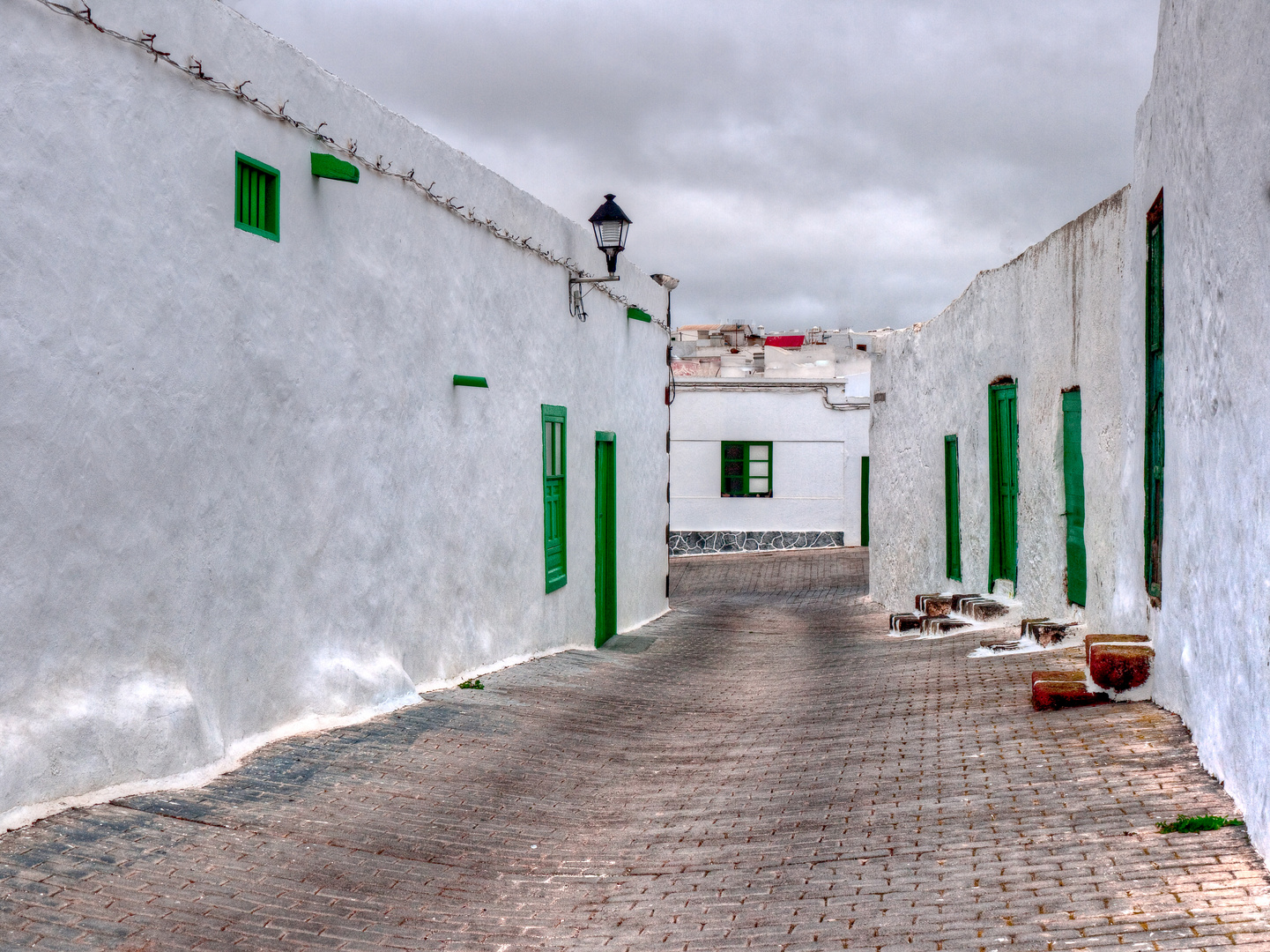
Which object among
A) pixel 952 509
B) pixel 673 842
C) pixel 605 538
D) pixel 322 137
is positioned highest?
pixel 322 137

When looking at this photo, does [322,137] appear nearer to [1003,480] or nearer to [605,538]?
[605,538]

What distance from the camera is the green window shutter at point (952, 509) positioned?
1381 centimetres

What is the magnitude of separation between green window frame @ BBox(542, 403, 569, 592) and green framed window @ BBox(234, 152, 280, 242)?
4499mm

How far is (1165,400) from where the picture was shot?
641 cm

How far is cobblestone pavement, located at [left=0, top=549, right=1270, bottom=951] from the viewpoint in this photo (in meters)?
4.06

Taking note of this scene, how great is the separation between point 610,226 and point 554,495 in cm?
259

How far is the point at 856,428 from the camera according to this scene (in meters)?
27.0

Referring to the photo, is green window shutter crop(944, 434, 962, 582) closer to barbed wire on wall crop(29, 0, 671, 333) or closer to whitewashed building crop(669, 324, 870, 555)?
barbed wire on wall crop(29, 0, 671, 333)

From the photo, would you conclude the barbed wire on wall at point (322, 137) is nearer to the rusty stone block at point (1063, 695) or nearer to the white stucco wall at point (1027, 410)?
the white stucco wall at point (1027, 410)

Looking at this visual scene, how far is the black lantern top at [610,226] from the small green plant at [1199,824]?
8065 millimetres

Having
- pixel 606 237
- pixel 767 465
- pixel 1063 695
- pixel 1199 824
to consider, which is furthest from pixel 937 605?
pixel 767 465

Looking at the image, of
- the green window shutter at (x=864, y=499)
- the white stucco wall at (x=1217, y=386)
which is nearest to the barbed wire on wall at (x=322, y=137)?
the white stucco wall at (x=1217, y=386)

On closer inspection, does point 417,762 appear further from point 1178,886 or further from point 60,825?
point 1178,886

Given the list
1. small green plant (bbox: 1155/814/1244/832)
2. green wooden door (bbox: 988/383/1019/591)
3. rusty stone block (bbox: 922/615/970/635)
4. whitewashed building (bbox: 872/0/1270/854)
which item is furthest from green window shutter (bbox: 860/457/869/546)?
small green plant (bbox: 1155/814/1244/832)
